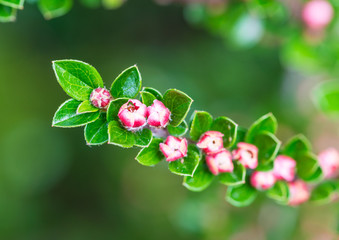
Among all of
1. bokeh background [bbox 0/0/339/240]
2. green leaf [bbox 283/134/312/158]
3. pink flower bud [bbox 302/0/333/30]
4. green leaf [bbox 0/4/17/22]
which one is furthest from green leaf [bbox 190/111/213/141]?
bokeh background [bbox 0/0/339/240]

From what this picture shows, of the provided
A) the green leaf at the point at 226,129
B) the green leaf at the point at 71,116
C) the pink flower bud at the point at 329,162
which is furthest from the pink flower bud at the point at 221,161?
the pink flower bud at the point at 329,162

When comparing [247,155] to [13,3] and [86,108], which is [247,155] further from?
→ [13,3]

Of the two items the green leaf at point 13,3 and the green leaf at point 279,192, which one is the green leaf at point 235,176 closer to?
the green leaf at point 279,192

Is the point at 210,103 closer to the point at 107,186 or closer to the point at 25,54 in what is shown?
the point at 107,186

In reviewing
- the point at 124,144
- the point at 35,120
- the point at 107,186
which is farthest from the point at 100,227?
the point at 124,144

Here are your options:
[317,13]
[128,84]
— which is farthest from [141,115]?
[317,13]

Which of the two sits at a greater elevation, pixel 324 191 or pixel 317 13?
pixel 317 13

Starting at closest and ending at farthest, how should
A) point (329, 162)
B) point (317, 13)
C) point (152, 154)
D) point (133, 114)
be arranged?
point (133, 114) → point (152, 154) → point (329, 162) → point (317, 13)
